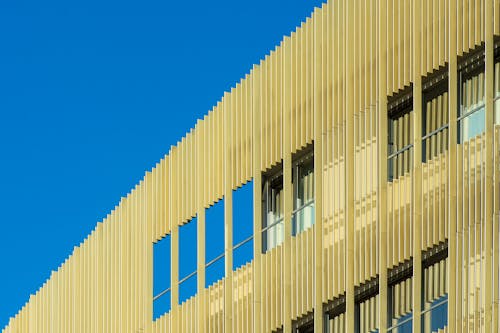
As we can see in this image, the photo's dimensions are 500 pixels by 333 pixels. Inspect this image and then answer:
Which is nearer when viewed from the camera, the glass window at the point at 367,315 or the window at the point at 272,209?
the glass window at the point at 367,315

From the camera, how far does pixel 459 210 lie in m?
56.5

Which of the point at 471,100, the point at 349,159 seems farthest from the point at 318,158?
the point at 471,100

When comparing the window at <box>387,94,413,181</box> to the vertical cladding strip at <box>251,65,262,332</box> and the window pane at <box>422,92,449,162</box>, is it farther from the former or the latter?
the vertical cladding strip at <box>251,65,262,332</box>

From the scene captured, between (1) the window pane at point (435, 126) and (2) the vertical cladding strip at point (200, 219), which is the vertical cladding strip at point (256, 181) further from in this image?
(1) the window pane at point (435, 126)

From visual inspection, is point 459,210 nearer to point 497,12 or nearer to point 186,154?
point 497,12

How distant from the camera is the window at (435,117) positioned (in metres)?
58.5

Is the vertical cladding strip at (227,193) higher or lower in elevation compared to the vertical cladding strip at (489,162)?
higher

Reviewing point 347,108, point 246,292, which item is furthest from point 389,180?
point 246,292

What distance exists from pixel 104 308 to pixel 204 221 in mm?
6805

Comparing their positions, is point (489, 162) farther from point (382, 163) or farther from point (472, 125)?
point (382, 163)

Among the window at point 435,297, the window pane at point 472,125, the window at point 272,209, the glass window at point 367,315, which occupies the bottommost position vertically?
the window at point 435,297

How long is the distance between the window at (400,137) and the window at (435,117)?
1.93 ft

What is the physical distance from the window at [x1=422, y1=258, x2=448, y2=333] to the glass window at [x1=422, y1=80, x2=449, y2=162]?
3.03 metres

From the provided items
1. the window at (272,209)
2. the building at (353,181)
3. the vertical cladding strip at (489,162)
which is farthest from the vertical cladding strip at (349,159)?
the vertical cladding strip at (489,162)
